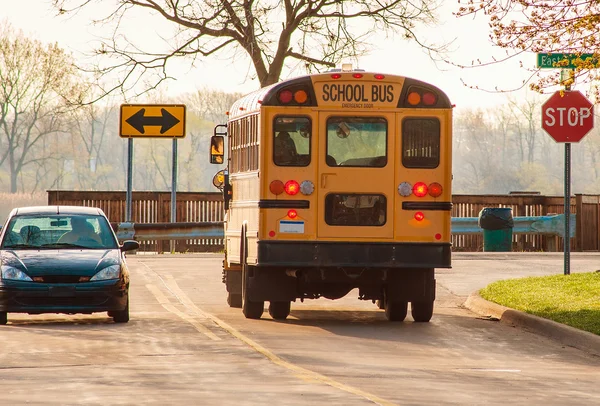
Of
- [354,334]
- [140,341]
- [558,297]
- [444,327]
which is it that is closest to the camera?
[140,341]

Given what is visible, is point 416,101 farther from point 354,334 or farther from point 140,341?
point 140,341

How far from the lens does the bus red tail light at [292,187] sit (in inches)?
614

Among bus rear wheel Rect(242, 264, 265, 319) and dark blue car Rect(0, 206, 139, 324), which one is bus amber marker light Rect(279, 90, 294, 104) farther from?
dark blue car Rect(0, 206, 139, 324)

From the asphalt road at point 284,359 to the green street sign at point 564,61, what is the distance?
333 centimetres

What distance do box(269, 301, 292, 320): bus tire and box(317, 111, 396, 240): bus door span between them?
4.78 ft

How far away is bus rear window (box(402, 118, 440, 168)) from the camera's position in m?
15.7

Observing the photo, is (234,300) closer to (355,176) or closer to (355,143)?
(355,176)

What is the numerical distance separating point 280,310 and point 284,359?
14.9 ft

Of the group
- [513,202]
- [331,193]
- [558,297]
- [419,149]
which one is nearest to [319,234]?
[331,193]

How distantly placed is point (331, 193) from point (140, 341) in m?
3.19

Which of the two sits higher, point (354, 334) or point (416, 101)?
point (416, 101)

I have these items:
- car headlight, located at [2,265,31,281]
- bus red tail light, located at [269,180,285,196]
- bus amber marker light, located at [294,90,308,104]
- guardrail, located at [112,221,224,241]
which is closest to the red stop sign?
bus amber marker light, located at [294,90,308,104]

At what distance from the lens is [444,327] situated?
15.9 meters

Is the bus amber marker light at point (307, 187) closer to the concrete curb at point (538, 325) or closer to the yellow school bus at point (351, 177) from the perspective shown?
the yellow school bus at point (351, 177)
